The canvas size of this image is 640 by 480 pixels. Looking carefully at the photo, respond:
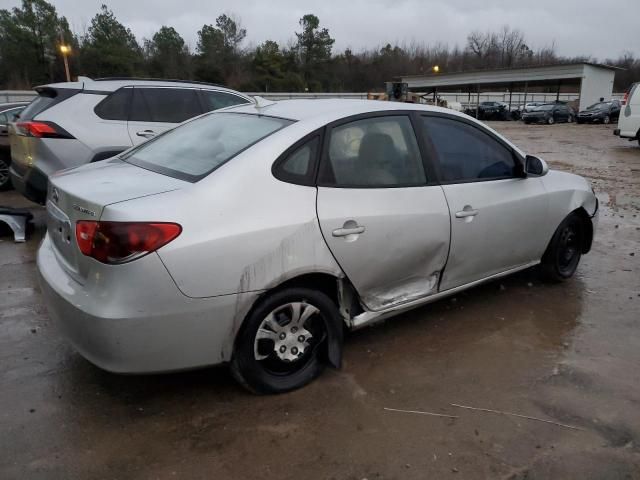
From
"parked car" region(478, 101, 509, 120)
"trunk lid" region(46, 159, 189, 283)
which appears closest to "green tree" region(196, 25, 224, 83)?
"parked car" region(478, 101, 509, 120)

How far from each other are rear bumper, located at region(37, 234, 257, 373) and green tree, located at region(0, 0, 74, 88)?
54060mm

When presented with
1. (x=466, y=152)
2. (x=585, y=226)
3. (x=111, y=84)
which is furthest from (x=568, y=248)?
(x=111, y=84)

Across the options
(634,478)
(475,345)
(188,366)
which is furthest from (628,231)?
(188,366)

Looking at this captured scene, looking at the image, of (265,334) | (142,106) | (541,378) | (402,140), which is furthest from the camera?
(142,106)

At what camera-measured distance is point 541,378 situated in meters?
3.21

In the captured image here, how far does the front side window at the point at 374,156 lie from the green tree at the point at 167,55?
56.6 m

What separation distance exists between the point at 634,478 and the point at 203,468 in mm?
1951

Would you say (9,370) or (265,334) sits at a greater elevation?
(265,334)

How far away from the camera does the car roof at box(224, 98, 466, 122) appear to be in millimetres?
3211

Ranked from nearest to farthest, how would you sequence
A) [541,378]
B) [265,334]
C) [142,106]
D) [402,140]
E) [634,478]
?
[634,478], [265,334], [541,378], [402,140], [142,106]

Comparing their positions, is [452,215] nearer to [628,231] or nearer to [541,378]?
[541,378]

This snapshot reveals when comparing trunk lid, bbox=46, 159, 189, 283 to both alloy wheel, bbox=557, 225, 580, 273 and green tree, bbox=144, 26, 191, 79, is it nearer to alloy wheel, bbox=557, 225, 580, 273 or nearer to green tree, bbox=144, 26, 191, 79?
alloy wheel, bbox=557, 225, 580, 273

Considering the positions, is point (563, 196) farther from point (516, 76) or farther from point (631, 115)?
point (516, 76)

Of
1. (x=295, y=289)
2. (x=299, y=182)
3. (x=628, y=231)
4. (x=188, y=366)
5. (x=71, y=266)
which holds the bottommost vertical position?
(x=628, y=231)
